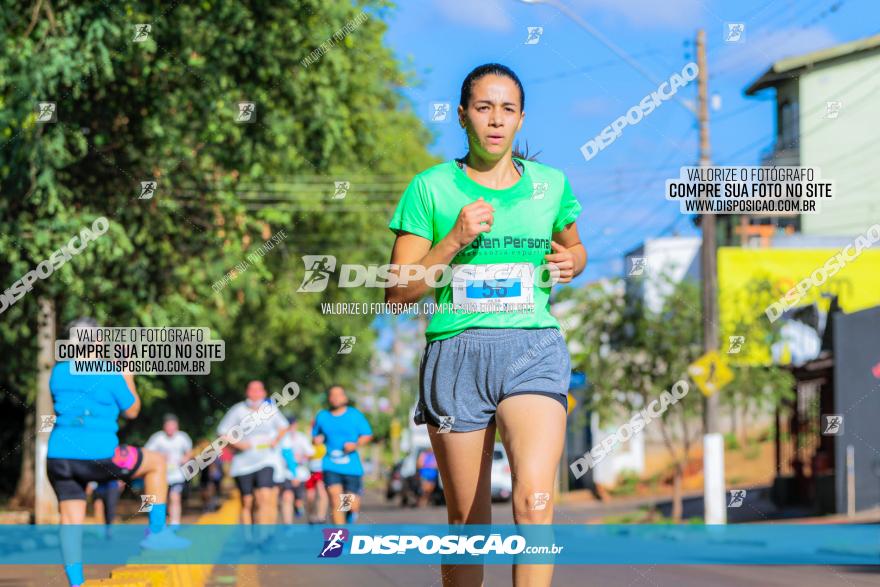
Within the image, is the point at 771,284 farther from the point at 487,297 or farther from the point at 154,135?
the point at 487,297

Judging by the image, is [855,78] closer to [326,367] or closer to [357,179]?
[357,179]

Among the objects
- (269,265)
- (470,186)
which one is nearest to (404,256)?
(470,186)

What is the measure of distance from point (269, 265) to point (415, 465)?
388 inches

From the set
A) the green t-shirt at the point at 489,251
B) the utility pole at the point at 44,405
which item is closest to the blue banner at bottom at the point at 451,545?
the green t-shirt at the point at 489,251

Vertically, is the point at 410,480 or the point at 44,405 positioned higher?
the point at 44,405

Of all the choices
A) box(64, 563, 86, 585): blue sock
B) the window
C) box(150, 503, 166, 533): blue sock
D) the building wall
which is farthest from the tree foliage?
the window

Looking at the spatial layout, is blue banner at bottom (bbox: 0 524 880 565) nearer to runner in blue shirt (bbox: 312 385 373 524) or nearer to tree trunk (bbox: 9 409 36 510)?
runner in blue shirt (bbox: 312 385 373 524)

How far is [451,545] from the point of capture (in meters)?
4.85

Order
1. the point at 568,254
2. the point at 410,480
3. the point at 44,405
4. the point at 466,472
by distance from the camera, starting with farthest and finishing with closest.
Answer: the point at 410,480
the point at 44,405
the point at 568,254
the point at 466,472

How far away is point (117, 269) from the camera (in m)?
17.6

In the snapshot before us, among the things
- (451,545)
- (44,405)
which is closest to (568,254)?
(451,545)

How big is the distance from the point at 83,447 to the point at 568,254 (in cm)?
425

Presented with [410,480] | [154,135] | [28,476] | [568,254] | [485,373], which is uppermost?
[154,135]

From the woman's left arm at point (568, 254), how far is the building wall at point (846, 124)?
25.8 meters
